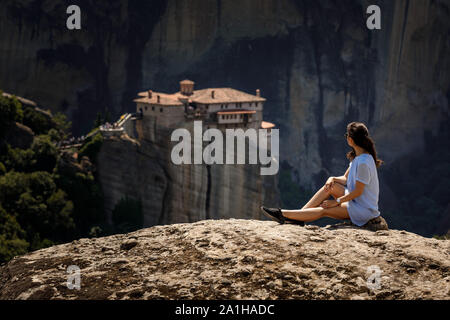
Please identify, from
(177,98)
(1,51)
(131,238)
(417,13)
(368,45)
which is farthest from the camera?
(368,45)

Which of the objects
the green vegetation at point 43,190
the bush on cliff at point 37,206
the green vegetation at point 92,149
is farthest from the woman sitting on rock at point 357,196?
the green vegetation at point 92,149

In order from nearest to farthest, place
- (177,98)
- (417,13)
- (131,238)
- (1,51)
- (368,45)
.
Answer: (131,238) → (177,98) → (1,51) → (417,13) → (368,45)

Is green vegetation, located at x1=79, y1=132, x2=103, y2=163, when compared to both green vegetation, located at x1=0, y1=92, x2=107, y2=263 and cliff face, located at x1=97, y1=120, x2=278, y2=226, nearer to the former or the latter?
green vegetation, located at x1=0, y1=92, x2=107, y2=263

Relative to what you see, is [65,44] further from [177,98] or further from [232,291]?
[232,291]

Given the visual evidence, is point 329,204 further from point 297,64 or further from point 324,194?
point 297,64

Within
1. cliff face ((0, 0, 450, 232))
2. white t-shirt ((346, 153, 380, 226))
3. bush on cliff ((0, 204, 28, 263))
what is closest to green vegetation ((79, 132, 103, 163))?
bush on cliff ((0, 204, 28, 263))

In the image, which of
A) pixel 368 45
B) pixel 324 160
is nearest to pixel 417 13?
pixel 368 45

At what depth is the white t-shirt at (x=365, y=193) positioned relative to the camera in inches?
346

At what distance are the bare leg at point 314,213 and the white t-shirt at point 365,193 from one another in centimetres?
24

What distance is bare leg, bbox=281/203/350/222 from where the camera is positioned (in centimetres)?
898

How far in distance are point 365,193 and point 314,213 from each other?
30.3 inches

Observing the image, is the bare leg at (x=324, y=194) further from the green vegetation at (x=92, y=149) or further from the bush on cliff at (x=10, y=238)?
the green vegetation at (x=92, y=149)

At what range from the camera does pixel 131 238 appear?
847cm

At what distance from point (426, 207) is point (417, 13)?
20525 mm
